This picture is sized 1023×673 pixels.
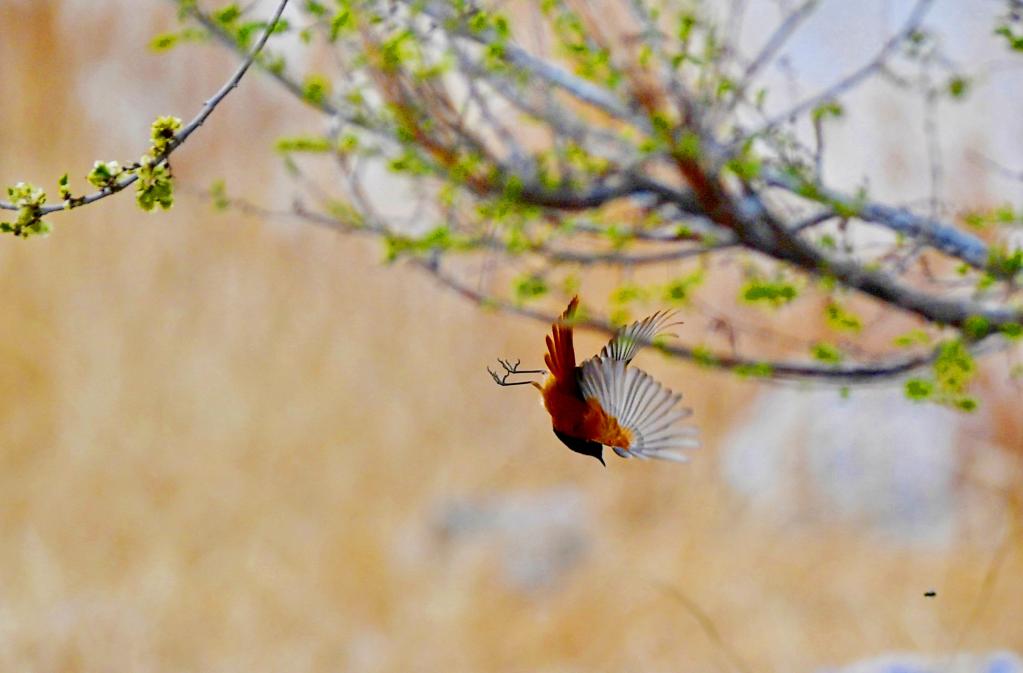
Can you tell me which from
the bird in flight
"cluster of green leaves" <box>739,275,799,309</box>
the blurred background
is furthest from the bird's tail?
the blurred background

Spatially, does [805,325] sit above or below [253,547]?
above

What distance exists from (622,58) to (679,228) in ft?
0.70

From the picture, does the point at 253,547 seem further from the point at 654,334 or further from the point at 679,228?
the point at 654,334

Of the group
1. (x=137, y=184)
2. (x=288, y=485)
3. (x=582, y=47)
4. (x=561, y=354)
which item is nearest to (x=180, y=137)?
(x=137, y=184)

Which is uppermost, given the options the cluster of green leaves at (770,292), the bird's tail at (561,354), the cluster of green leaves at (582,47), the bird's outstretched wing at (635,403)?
the cluster of green leaves at (582,47)

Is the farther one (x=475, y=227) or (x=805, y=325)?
(x=805, y=325)

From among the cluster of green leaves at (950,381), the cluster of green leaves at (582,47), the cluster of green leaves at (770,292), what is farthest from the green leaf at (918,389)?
the cluster of green leaves at (582,47)

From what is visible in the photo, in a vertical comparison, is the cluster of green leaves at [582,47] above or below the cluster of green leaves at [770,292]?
above

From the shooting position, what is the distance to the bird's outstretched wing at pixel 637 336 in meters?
0.36

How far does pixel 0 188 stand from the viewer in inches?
152

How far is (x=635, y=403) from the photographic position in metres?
0.38

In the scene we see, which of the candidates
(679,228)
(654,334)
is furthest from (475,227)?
(654,334)

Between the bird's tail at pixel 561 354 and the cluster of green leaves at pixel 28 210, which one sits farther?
the cluster of green leaves at pixel 28 210

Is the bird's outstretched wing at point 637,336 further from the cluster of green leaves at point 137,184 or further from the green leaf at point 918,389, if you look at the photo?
the green leaf at point 918,389
